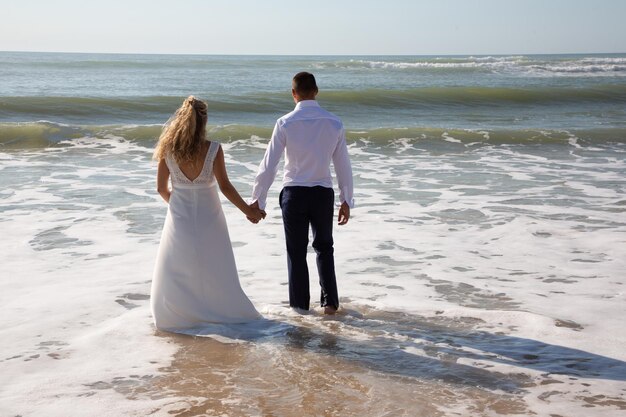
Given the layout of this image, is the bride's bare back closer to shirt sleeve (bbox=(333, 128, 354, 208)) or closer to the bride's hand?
the bride's hand

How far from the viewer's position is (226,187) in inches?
218

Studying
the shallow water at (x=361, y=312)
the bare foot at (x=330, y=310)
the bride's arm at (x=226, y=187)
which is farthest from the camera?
the bare foot at (x=330, y=310)

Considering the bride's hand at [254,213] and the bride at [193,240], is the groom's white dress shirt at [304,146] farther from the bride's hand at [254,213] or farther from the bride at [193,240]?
the bride at [193,240]

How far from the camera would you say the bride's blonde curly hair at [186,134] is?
5.33 meters

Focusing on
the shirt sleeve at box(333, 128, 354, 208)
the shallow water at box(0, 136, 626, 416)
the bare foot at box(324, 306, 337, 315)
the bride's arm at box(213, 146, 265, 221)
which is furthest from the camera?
the bare foot at box(324, 306, 337, 315)

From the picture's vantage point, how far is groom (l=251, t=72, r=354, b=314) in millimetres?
5582

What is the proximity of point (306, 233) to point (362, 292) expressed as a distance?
3.69ft

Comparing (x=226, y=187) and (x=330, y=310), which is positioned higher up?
(x=226, y=187)

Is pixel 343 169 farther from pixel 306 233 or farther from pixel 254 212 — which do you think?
pixel 254 212

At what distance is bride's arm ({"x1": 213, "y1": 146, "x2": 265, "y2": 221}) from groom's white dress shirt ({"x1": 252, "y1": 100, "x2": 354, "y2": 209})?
8 centimetres

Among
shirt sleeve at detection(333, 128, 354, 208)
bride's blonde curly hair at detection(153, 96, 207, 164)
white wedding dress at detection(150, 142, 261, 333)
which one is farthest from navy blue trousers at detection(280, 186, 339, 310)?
bride's blonde curly hair at detection(153, 96, 207, 164)

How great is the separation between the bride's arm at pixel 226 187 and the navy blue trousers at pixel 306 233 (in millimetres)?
216

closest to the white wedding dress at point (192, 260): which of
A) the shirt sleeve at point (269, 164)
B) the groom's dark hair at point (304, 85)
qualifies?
the shirt sleeve at point (269, 164)

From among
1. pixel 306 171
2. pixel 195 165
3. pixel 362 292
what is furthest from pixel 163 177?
pixel 362 292
